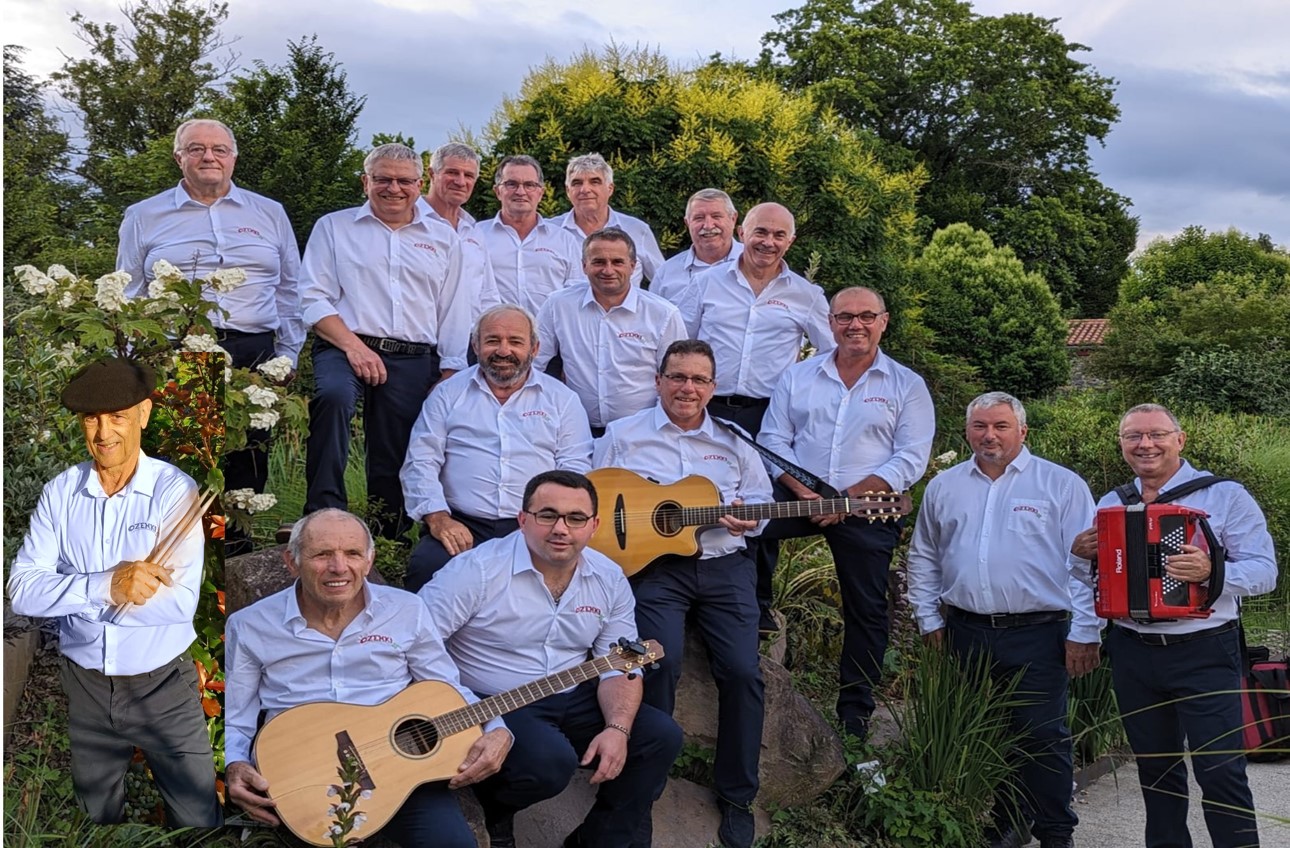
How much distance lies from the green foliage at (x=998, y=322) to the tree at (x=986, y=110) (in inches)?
519

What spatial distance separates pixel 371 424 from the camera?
21.1 feet

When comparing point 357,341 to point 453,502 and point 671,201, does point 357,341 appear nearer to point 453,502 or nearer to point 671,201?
point 453,502

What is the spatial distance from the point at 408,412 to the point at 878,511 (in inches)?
89.7

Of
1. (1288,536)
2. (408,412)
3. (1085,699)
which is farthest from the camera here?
(1288,536)

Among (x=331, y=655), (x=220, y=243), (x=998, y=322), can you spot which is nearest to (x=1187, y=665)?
(x=331, y=655)

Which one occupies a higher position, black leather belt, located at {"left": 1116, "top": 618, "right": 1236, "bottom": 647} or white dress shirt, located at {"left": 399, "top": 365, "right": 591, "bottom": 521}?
white dress shirt, located at {"left": 399, "top": 365, "right": 591, "bottom": 521}

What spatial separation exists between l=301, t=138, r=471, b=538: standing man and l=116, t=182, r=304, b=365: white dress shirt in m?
0.19

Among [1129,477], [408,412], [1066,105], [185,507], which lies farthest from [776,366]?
[1066,105]

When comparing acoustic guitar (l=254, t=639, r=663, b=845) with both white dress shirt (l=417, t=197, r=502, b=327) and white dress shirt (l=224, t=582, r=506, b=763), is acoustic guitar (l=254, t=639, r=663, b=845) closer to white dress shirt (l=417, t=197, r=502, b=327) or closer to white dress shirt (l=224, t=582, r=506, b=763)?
white dress shirt (l=224, t=582, r=506, b=763)

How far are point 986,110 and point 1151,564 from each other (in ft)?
104

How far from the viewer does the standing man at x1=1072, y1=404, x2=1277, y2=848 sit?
18.3ft

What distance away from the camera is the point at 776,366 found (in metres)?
6.94

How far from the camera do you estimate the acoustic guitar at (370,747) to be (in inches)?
176

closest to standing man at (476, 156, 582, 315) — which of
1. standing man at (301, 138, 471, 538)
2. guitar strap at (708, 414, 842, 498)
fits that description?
standing man at (301, 138, 471, 538)
